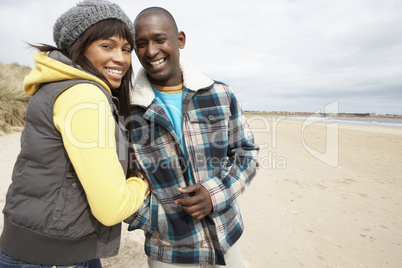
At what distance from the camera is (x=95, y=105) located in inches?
34.3

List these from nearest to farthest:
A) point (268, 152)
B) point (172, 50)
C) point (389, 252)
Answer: point (172, 50) < point (389, 252) < point (268, 152)

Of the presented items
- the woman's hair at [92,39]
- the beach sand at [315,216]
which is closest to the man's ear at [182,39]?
the woman's hair at [92,39]

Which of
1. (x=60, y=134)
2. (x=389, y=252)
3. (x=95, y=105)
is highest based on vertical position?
(x=95, y=105)

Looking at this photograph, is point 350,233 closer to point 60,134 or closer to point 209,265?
point 209,265

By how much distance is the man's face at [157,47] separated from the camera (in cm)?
158

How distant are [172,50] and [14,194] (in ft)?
3.90

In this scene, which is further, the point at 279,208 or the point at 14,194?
the point at 279,208

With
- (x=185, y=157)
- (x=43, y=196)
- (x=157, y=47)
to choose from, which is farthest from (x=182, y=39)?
(x=43, y=196)

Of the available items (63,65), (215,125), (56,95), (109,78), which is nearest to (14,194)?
(56,95)

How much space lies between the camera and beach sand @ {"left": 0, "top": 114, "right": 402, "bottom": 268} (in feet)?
8.77

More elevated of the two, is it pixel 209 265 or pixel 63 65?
pixel 63 65

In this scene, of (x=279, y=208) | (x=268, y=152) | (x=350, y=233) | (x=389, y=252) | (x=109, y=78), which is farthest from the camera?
(x=268, y=152)

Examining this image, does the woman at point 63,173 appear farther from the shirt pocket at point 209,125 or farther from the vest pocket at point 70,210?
the shirt pocket at point 209,125

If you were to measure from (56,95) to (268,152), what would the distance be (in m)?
7.51
